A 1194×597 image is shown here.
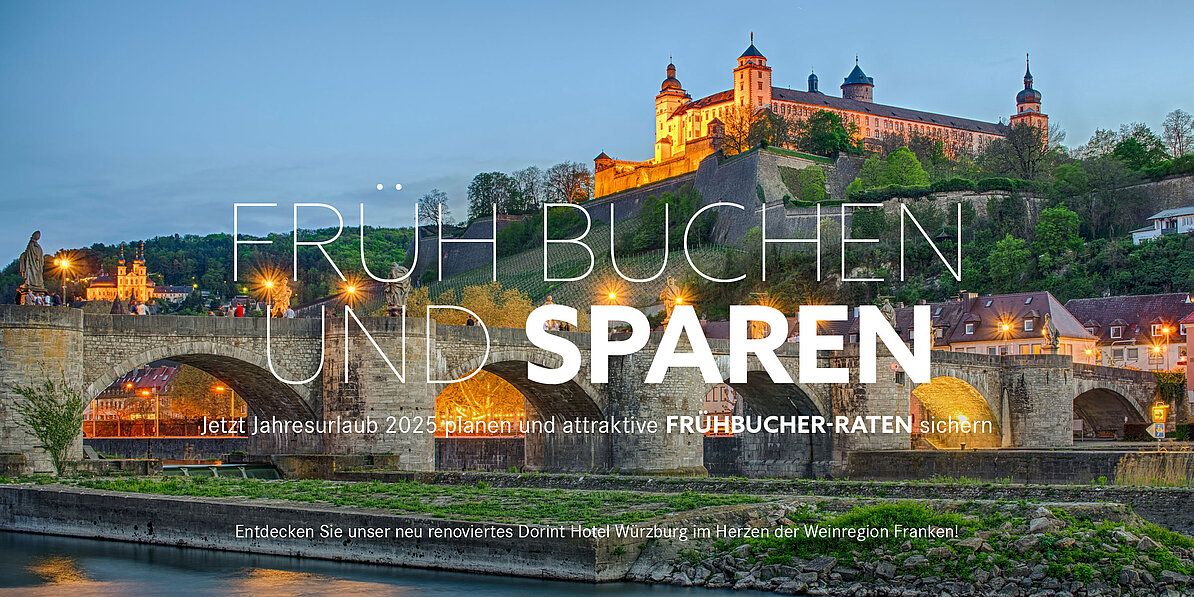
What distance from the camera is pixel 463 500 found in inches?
955

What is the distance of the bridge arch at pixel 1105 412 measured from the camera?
2419 inches

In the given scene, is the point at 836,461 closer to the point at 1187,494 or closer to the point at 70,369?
the point at 1187,494

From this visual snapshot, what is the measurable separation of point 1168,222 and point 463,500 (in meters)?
85.0

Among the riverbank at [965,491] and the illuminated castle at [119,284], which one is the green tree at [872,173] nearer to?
the illuminated castle at [119,284]

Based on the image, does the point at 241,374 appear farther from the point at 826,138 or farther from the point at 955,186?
the point at 826,138

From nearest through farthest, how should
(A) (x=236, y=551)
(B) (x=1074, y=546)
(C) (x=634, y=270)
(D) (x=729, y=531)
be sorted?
(B) (x=1074, y=546) < (D) (x=729, y=531) < (A) (x=236, y=551) < (C) (x=634, y=270)

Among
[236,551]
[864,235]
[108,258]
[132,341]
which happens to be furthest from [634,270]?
[236,551]

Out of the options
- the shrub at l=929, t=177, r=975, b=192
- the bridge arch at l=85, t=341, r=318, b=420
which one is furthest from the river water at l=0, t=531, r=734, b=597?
the shrub at l=929, t=177, r=975, b=192

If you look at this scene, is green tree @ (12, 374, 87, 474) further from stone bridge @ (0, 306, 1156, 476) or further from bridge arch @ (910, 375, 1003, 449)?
bridge arch @ (910, 375, 1003, 449)

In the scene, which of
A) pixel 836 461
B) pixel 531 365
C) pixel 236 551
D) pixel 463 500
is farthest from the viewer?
pixel 836 461

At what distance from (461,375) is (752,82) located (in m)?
119

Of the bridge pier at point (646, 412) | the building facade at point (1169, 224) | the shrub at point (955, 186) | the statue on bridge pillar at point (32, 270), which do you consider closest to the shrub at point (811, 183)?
the shrub at point (955, 186)

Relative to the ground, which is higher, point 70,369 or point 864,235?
point 864,235

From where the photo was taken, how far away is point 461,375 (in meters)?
35.4
